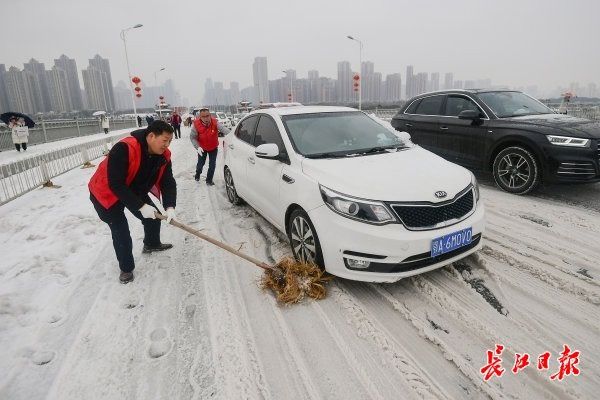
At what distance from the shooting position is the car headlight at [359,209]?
2791mm

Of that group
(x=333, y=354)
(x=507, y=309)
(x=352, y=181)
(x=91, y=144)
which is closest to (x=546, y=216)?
(x=507, y=309)

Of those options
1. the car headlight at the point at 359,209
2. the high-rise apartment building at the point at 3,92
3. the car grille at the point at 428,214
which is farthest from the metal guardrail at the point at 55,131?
the high-rise apartment building at the point at 3,92

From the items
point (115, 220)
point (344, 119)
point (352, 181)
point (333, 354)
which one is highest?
point (344, 119)

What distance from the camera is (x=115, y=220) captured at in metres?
3.47

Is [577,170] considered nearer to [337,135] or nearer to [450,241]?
[450,241]

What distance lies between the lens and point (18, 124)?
1409 centimetres

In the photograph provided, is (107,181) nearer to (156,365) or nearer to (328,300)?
(156,365)

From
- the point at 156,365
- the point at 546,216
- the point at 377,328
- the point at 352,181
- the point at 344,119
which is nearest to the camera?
the point at 156,365

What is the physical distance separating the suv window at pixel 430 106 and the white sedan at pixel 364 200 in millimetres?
3254

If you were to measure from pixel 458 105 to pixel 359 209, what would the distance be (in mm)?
4837

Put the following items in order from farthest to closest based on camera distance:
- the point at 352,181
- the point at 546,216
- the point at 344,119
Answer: the point at 546,216 → the point at 344,119 → the point at 352,181

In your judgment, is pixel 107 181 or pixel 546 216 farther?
pixel 546 216

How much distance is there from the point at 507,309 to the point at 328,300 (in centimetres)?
147

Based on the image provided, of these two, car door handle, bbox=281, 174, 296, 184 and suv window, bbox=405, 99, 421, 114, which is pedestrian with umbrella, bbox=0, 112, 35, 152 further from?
car door handle, bbox=281, 174, 296, 184
